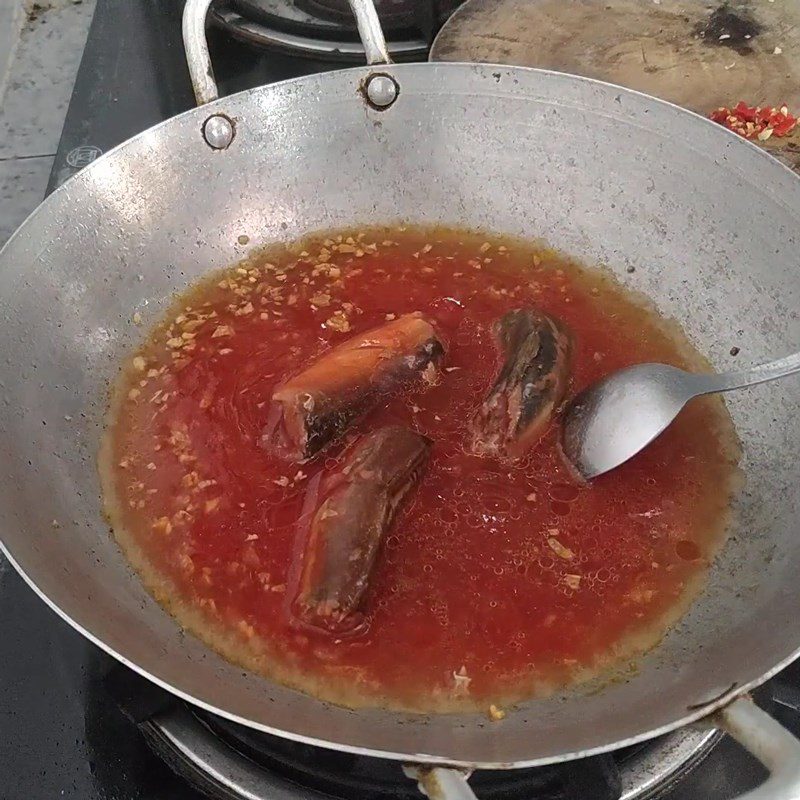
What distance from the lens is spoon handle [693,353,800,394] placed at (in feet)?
3.68

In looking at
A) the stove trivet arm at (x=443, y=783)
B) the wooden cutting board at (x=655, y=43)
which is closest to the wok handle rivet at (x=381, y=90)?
the wooden cutting board at (x=655, y=43)

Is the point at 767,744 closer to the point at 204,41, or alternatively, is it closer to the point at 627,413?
the point at 627,413

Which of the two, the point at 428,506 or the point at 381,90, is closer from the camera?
the point at 428,506

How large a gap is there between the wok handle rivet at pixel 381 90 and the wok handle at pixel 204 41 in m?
0.04

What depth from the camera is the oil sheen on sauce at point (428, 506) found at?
1100 millimetres

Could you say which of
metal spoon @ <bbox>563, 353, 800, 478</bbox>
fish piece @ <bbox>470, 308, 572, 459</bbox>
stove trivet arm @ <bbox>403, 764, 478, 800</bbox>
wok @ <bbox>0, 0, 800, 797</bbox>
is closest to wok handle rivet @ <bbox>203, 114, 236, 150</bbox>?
wok @ <bbox>0, 0, 800, 797</bbox>

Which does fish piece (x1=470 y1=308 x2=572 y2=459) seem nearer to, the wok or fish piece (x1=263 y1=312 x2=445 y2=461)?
fish piece (x1=263 y1=312 x2=445 y2=461)

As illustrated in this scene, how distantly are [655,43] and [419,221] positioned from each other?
0.82 meters

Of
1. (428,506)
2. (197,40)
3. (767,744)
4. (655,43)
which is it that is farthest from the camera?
(655,43)

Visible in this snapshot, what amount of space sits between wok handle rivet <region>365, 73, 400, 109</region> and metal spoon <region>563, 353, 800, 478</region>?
795 mm

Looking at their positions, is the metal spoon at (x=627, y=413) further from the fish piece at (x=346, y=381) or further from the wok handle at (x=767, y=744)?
the wok handle at (x=767, y=744)

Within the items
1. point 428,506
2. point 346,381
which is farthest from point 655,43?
point 428,506

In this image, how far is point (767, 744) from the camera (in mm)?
822

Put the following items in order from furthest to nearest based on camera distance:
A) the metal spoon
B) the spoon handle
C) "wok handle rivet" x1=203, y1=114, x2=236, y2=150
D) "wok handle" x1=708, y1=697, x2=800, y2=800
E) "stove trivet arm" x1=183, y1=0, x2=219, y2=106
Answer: "wok handle rivet" x1=203, y1=114, x2=236, y2=150 → "stove trivet arm" x1=183, y1=0, x2=219, y2=106 → the metal spoon → the spoon handle → "wok handle" x1=708, y1=697, x2=800, y2=800
